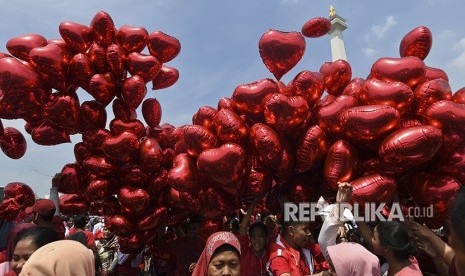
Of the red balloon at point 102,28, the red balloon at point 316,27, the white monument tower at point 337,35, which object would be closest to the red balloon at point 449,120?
the red balloon at point 316,27

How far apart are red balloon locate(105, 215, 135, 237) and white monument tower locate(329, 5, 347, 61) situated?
13440 millimetres

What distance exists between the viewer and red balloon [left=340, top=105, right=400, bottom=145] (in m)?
2.29

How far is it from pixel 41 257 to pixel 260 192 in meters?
1.50

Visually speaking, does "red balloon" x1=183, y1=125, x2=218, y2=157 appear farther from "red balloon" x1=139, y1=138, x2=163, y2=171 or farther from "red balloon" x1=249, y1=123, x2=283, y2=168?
"red balloon" x1=139, y1=138, x2=163, y2=171

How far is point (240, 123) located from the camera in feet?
8.96

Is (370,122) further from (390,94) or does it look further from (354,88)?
(354,88)

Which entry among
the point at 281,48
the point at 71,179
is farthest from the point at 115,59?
the point at 281,48

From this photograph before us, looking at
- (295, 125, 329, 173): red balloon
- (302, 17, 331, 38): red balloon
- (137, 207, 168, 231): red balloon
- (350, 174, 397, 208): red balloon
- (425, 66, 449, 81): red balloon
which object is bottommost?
(137, 207, 168, 231): red balloon

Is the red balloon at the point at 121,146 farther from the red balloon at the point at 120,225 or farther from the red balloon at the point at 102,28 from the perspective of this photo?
the red balloon at the point at 102,28

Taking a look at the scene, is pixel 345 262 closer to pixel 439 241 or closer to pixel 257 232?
pixel 439 241

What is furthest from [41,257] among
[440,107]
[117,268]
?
[117,268]

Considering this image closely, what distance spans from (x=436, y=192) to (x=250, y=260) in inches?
55.8

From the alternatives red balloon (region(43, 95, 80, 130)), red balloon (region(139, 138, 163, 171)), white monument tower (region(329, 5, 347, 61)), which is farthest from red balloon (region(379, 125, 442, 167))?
white monument tower (region(329, 5, 347, 61))

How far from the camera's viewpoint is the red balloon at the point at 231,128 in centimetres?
269
